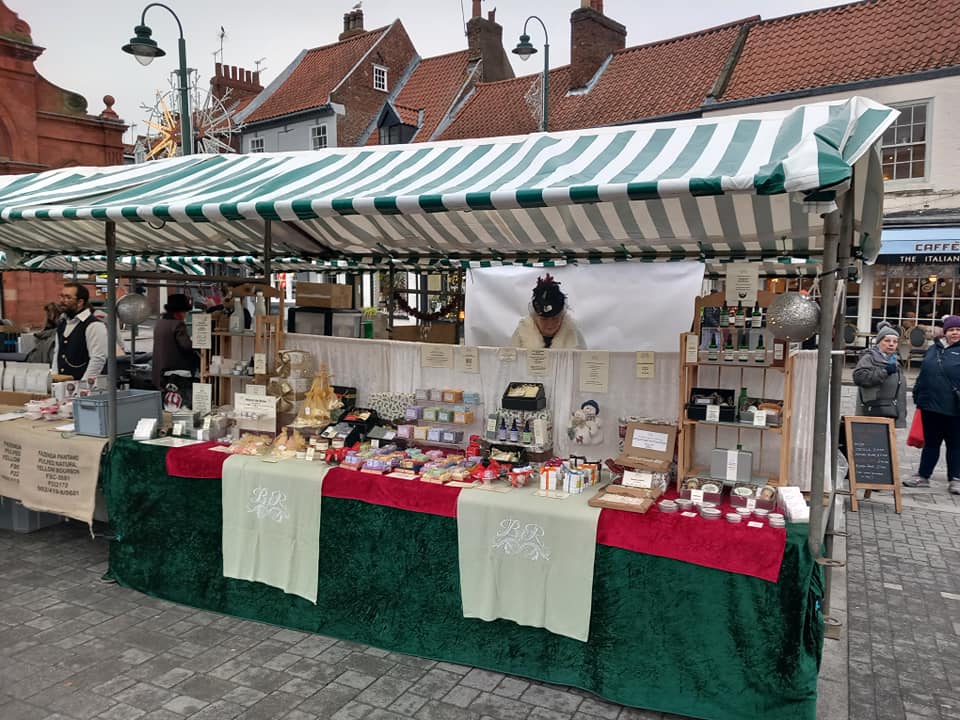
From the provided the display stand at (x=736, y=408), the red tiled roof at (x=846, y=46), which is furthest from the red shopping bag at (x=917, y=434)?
the red tiled roof at (x=846, y=46)

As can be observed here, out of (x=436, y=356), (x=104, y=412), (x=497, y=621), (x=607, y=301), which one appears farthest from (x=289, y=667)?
(x=607, y=301)

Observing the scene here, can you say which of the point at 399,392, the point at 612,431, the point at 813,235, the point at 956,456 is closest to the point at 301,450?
the point at 399,392

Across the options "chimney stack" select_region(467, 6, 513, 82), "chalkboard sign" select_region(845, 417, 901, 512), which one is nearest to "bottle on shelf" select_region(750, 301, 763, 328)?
"chalkboard sign" select_region(845, 417, 901, 512)

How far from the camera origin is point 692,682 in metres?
3.17

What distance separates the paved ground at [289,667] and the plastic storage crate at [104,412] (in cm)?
104

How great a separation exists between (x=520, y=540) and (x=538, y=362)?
4.06 ft

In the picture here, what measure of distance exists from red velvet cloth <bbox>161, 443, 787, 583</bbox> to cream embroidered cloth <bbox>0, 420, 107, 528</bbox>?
2199mm

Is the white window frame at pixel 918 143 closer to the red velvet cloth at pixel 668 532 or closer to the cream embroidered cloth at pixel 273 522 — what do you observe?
the red velvet cloth at pixel 668 532

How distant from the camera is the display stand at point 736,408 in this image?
3.51 metres

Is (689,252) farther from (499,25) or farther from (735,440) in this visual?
(499,25)

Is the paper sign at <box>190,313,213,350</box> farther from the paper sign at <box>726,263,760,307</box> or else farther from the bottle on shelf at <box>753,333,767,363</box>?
the bottle on shelf at <box>753,333,767,363</box>

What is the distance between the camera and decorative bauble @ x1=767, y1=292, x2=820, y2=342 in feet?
10.3

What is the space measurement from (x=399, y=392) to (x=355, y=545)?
124 centimetres

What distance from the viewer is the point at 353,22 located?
2852cm
